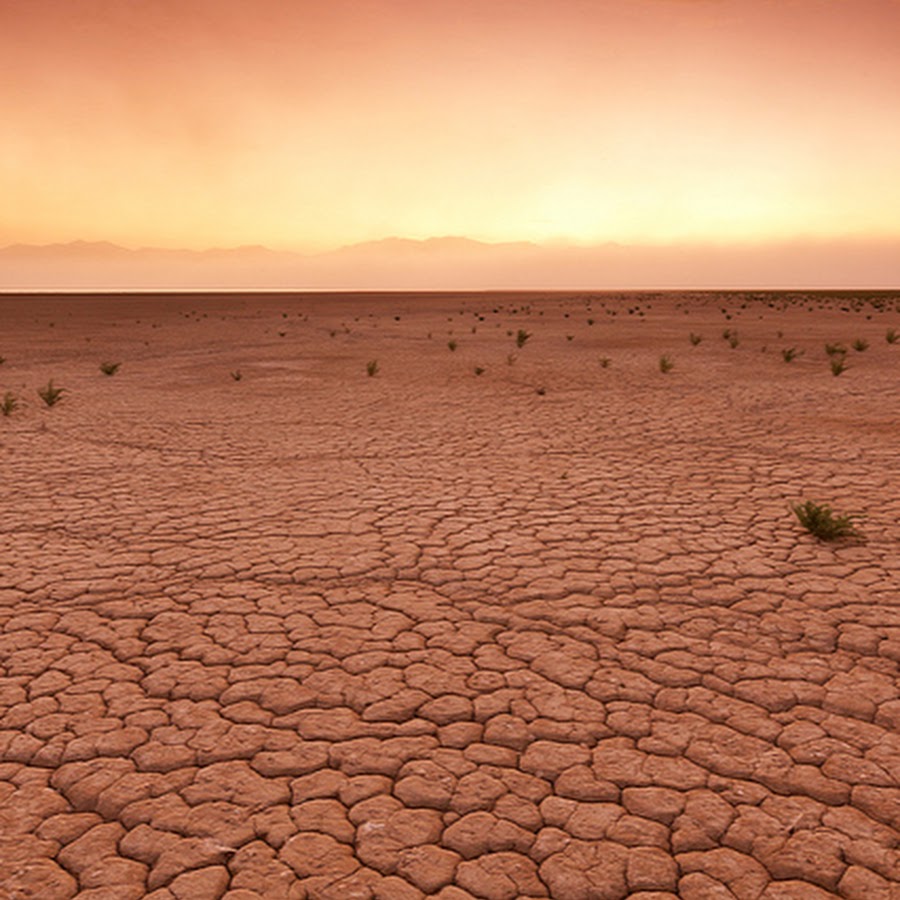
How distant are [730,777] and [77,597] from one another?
11.0 feet

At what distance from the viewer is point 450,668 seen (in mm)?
3352

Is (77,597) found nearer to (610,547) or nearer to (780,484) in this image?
(610,547)

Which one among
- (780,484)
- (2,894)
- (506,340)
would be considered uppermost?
(506,340)

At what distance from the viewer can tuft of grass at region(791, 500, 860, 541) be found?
4902mm

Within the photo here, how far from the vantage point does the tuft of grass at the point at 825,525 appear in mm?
4902

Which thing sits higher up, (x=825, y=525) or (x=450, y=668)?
(x=825, y=525)

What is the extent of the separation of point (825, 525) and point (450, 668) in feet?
9.53

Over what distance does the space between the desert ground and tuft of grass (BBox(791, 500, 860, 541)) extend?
3.3 inches

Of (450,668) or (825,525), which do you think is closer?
(450,668)

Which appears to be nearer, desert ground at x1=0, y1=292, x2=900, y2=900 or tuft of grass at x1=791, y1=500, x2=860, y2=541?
desert ground at x1=0, y1=292, x2=900, y2=900

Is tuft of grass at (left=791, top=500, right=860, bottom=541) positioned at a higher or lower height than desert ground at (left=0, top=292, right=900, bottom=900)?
higher

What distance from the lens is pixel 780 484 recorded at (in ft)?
20.9

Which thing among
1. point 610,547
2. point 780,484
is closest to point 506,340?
point 780,484

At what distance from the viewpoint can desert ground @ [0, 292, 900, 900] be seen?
2.26 metres
